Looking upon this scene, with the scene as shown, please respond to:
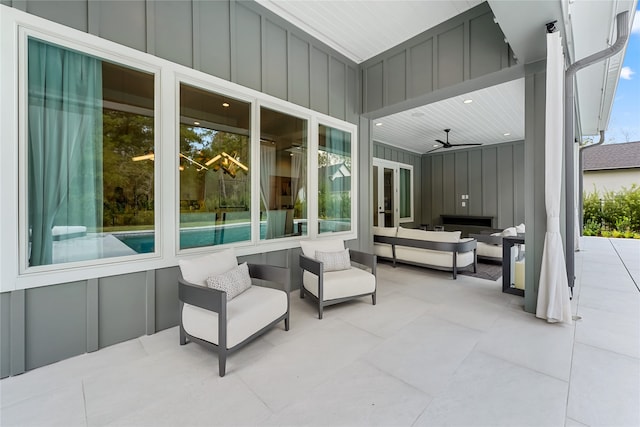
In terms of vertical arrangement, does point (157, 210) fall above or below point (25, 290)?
above

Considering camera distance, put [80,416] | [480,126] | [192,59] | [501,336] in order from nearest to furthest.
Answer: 1. [80,416]
2. [501,336]
3. [192,59]
4. [480,126]

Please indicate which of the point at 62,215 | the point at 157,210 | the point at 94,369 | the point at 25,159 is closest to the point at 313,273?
the point at 157,210

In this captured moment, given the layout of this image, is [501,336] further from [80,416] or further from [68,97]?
[68,97]

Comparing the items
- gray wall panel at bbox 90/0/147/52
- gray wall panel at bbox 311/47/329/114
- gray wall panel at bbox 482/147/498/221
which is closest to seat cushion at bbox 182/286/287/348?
gray wall panel at bbox 90/0/147/52

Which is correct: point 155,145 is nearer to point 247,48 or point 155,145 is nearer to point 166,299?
point 166,299

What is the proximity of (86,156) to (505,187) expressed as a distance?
398 inches

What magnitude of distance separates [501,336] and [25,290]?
3.92 m

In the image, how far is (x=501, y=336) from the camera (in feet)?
8.25

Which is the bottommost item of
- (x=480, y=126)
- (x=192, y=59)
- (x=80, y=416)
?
(x=80, y=416)

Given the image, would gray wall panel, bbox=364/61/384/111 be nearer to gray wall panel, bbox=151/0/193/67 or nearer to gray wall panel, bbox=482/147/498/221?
gray wall panel, bbox=151/0/193/67

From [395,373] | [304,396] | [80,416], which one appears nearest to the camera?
[80,416]

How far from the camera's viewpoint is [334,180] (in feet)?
15.1

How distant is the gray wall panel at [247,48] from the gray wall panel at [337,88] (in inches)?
52.1

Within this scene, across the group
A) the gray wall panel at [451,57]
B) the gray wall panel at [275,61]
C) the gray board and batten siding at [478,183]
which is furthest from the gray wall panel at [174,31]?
the gray board and batten siding at [478,183]
